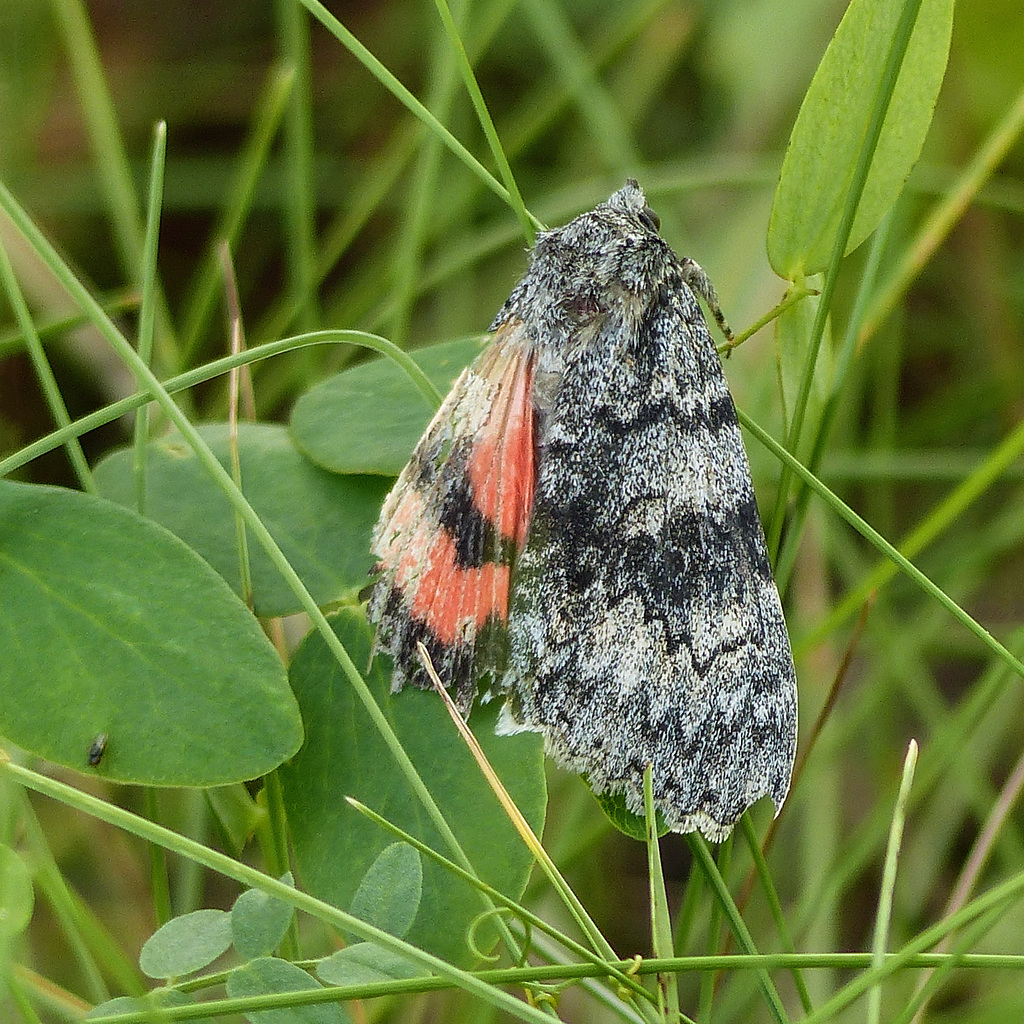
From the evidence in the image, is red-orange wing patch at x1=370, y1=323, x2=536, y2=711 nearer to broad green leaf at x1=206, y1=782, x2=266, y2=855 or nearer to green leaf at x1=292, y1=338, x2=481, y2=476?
green leaf at x1=292, y1=338, x2=481, y2=476

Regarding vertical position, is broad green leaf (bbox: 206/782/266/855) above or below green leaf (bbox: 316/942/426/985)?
above

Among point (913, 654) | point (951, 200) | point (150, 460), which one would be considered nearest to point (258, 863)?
point (150, 460)

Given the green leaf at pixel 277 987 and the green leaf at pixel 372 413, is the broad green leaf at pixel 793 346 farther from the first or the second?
the green leaf at pixel 277 987

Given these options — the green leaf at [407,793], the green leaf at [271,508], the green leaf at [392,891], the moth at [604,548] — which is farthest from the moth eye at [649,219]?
the green leaf at [392,891]

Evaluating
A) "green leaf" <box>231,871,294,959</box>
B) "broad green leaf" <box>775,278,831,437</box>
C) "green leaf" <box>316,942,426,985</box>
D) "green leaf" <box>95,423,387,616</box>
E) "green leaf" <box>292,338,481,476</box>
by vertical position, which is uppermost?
"broad green leaf" <box>775,278,831,437</box>

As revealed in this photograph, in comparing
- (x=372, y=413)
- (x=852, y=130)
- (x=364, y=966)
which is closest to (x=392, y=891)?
(x=364, y=966)

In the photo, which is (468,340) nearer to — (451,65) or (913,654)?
(451,65)

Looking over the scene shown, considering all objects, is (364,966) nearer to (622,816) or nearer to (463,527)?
(622,816)

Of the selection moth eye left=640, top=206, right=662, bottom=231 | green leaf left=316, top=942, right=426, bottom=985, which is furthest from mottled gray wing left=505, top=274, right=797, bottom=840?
green leaf left=316, top=942, right=426, bottom=985
